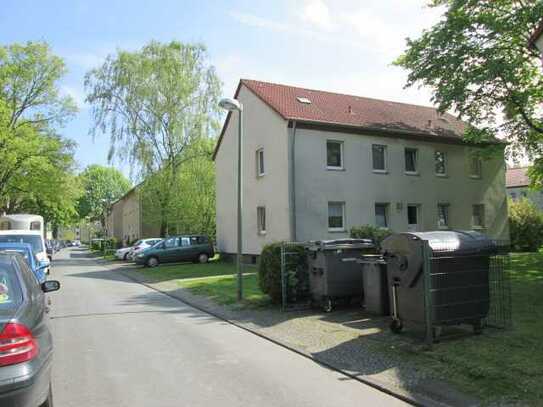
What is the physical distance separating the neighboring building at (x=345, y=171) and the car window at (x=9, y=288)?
53.7 feet

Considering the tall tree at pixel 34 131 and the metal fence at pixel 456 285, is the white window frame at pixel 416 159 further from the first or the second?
the tall tree at pixel 34 131

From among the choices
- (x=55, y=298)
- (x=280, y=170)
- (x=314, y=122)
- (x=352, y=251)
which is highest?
(x=314, y=122)

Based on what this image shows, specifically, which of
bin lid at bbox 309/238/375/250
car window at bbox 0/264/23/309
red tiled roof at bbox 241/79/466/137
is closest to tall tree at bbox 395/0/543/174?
red tiled roof at bbox 241/79/466/137

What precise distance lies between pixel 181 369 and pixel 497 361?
396 centimetres

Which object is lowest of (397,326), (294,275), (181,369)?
(181,369)

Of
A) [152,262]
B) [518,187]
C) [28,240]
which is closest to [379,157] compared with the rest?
[152,262]

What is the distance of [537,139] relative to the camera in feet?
70.4

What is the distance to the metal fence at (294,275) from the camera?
11.2 metres

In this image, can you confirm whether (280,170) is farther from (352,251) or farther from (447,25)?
(352,251)

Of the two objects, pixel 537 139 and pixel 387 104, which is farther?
pixel 387 104

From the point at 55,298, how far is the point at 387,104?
2125 centimetres

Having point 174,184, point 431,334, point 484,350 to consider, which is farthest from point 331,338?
point 174,184

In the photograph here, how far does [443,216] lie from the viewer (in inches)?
1041

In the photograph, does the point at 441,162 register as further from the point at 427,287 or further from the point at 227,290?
the point at 427,287
